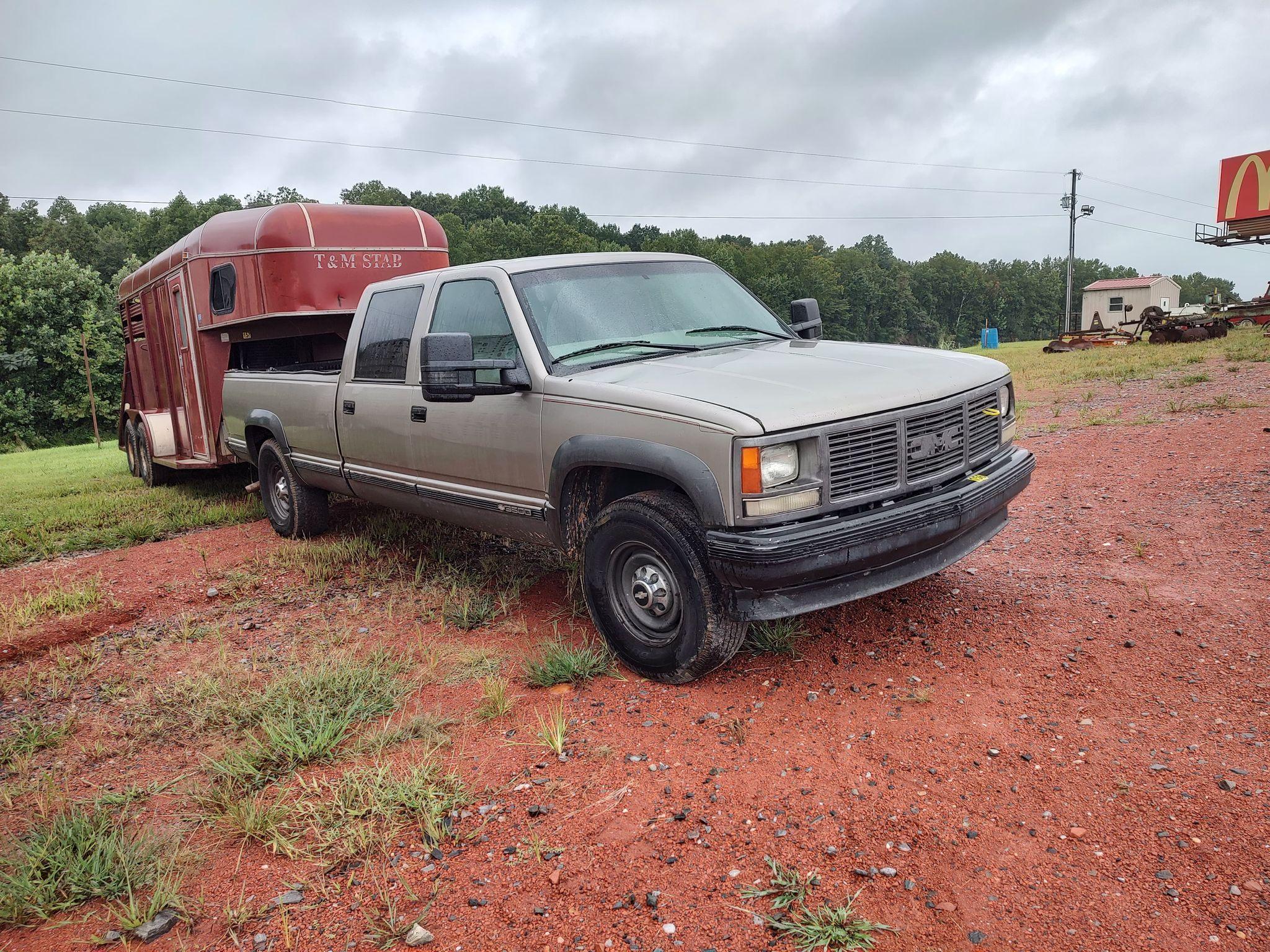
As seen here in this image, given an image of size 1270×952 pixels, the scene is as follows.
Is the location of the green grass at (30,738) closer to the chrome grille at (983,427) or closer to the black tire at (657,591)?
the black tire at (657,591)

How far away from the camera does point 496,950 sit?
249cm

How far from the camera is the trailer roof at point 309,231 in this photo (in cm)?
845

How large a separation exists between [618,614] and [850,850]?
1661 mm

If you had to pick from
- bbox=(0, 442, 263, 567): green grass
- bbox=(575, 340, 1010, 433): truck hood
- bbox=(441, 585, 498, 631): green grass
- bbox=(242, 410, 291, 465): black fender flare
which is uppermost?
bbox=(575, 340, 1010, 433): truck hood

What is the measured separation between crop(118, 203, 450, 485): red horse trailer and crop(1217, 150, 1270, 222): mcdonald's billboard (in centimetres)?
3292

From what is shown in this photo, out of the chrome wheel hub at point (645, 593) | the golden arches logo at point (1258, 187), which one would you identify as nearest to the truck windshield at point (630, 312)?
the chrome wheel hub at point (645, 593)

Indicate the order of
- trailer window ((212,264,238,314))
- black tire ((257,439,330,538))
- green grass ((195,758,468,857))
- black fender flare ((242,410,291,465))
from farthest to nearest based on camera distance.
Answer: trailer window ((212,264,238,314)) → black tire ((257,439,330,538)) → black fender flare ((242,410,291,465)) → green grass ((195,758,468,857))

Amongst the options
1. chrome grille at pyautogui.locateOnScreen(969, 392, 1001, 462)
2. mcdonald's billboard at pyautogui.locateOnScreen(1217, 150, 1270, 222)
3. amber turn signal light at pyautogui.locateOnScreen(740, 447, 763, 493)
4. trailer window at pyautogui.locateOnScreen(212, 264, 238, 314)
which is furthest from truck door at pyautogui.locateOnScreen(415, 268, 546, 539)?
mcdonald's billboard at pyautogui.locateOnScreen(1217, 150, 1270, 222)

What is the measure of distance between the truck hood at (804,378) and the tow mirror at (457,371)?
39 cm

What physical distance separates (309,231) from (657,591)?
6.30 metres

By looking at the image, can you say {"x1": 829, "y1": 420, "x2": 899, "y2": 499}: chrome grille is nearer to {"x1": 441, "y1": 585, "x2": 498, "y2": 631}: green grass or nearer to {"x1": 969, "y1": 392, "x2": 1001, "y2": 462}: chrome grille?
{"x1": 969, "y1": 392, "x2": 1001, "y2": 462}: chrome grille

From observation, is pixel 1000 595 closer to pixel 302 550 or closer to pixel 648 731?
pixel 648 731

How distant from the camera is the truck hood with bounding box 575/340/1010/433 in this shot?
12.0 feet

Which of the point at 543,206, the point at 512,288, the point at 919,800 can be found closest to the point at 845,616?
the point at 919,800
